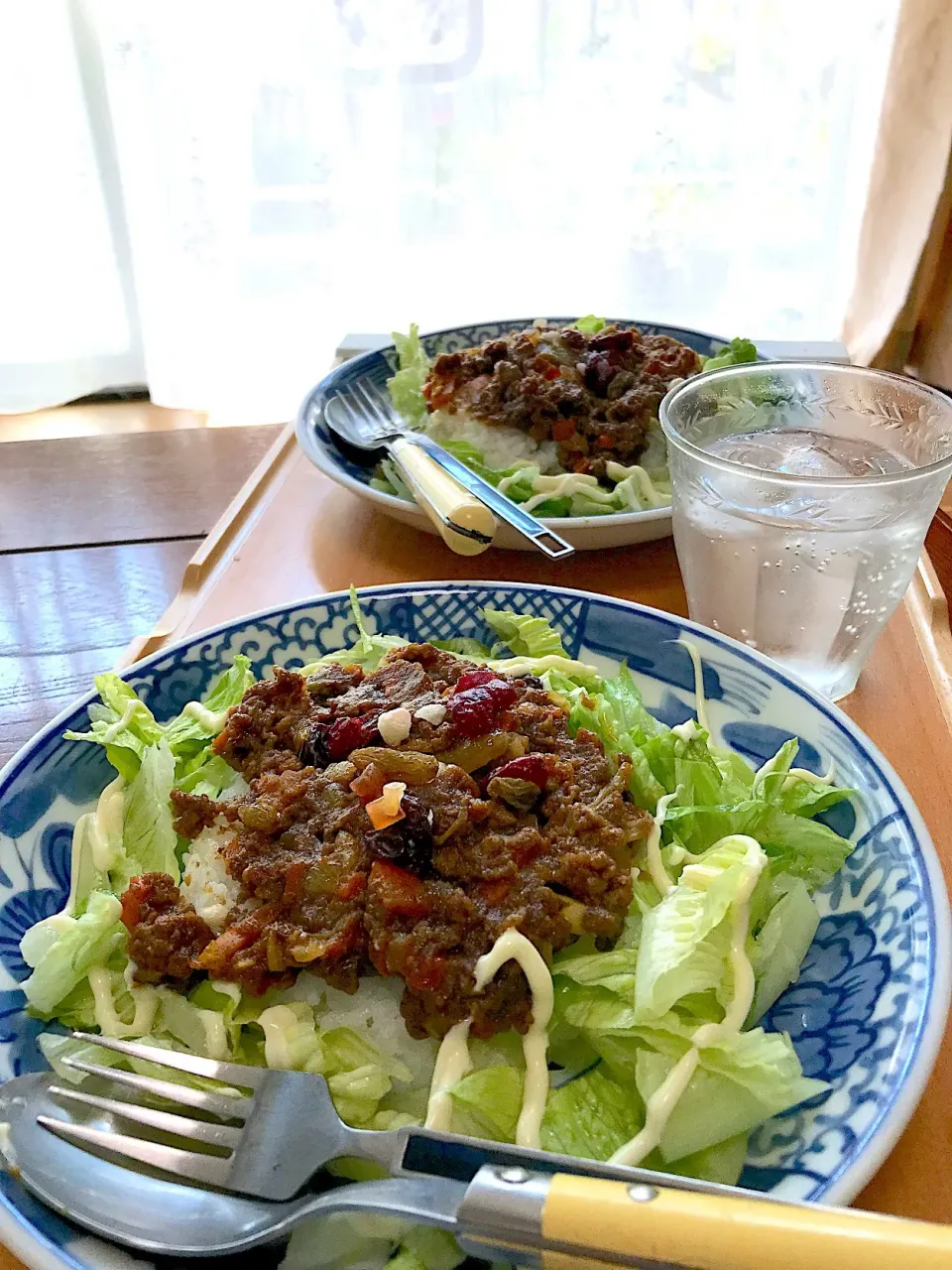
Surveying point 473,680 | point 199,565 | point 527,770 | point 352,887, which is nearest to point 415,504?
point 199,565

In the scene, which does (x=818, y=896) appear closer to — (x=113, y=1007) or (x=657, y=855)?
(x=657, y=855)

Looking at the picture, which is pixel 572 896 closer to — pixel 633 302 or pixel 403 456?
pixel 403 456

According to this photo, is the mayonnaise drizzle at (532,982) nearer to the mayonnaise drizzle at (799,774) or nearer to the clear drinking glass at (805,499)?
the mayonnaise drizzle at (799,774)

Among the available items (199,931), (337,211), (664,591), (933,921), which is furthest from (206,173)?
(933,921)

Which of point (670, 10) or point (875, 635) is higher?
point (670, 10)

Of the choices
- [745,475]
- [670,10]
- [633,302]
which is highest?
[670,10]

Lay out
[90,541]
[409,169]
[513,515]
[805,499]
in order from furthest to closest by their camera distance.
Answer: [409,169]
[90,541]
[513,515]
[805,499]

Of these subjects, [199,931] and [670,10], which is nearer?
[199,931]

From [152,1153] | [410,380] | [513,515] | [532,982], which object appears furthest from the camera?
[410,380]
